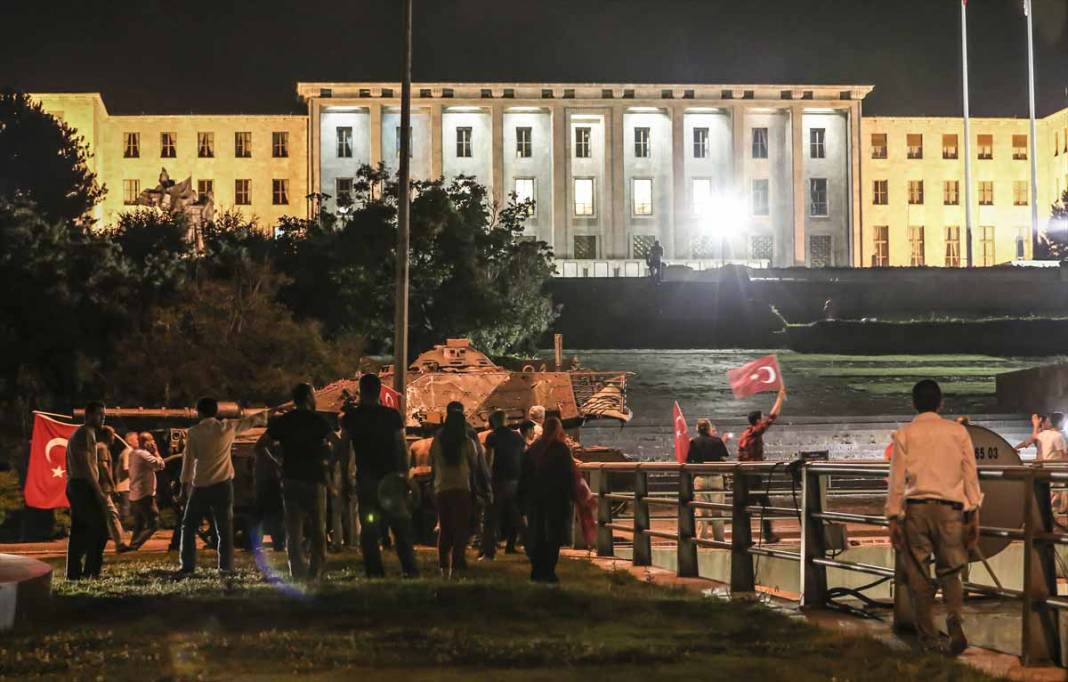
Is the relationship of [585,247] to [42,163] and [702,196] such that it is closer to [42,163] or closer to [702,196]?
[702,196]

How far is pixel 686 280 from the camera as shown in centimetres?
6869

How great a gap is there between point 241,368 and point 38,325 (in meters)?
7.63

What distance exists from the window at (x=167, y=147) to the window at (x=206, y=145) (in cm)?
153

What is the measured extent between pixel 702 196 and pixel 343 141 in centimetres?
2282

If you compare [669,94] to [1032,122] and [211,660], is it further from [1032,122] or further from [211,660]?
[211,660]

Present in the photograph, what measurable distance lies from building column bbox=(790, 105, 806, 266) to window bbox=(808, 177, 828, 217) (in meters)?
0.94

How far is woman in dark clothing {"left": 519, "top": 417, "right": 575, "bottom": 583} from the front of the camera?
12359 millimetres

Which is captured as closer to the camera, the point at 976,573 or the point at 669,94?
the point at 976,573

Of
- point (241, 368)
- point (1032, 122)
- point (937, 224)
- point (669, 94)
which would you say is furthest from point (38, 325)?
point (937, 224)

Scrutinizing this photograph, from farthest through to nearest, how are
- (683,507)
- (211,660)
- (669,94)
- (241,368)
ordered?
(669,94) → (241,368) → (683,507) → (211,660)

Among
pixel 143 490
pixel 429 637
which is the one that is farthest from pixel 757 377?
Result: pixel 429 637

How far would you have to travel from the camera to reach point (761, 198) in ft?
330

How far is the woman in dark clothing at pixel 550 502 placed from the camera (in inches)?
487

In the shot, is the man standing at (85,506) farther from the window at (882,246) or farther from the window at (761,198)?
the window at (882,246)
